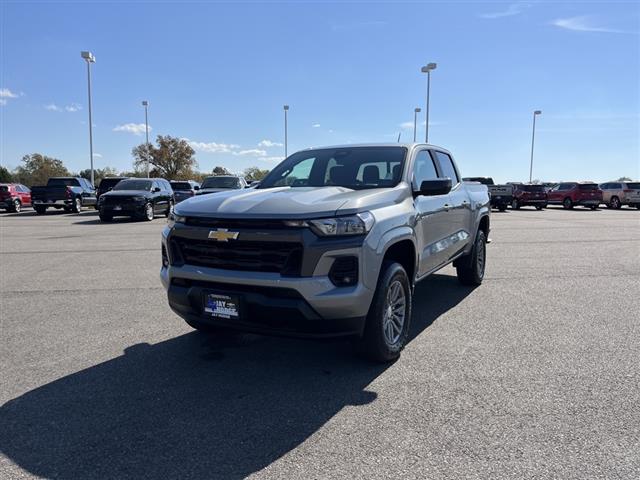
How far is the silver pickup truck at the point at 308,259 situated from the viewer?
3.51 meters

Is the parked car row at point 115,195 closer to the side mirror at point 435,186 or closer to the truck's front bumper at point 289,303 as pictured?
the side mirror at point 435,186

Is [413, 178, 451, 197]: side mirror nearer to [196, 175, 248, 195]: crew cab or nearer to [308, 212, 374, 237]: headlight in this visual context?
[308, 212, 374, 237]: headlight

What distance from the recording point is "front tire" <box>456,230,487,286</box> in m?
7.00

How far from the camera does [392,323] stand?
425cm

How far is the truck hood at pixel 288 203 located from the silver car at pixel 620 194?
3370cm

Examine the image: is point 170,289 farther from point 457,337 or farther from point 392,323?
point 457,337

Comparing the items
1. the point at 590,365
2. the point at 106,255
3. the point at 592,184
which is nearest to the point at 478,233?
the point at 590,365

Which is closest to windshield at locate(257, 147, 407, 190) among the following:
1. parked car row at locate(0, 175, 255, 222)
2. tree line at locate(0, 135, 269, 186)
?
parked car row at locate(0, 175, 255, 222)

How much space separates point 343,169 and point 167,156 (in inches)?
2760

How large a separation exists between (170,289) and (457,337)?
2791mm

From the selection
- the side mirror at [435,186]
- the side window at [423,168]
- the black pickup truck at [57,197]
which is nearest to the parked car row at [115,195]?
the black pickup truck at [57,197]

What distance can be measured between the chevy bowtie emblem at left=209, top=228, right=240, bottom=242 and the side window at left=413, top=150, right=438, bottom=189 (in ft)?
6.54

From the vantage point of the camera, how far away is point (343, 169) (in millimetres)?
5055

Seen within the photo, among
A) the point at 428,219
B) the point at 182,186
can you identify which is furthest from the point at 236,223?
the point at 182,186
